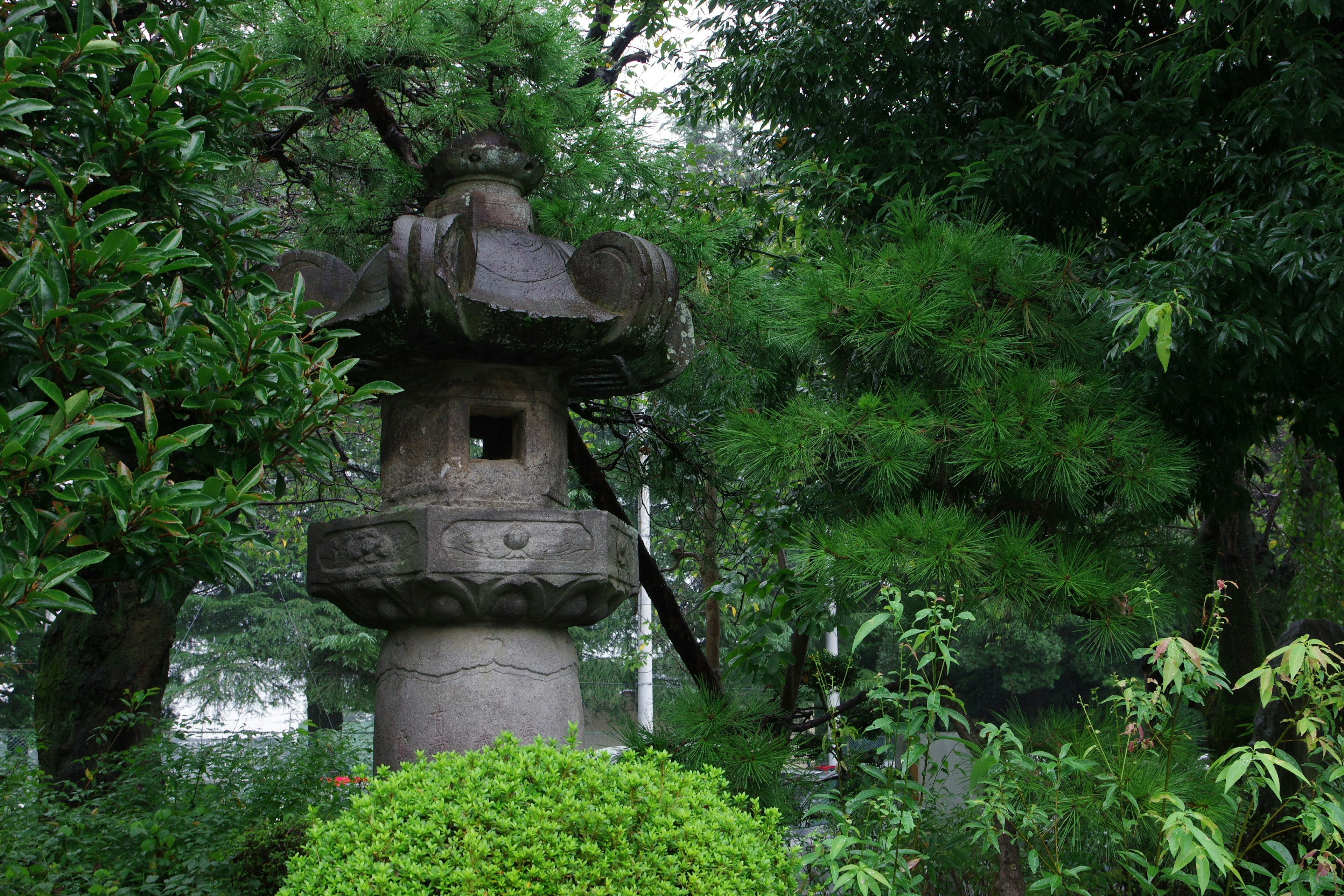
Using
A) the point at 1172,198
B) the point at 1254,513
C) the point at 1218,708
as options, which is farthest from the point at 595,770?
the point at 1254,513

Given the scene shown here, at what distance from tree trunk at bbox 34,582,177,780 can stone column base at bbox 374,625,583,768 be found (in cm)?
175

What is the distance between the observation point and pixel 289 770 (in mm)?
3684

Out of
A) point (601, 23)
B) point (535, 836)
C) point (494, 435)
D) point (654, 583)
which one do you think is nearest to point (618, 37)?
point (601, 23)

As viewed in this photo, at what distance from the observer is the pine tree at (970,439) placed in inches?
122

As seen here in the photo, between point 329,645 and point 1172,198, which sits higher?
point 1172,198

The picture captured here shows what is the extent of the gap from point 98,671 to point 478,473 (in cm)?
240

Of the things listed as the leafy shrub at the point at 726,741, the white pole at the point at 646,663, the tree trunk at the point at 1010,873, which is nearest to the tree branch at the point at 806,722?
the leafy shrub at the point at 726,741

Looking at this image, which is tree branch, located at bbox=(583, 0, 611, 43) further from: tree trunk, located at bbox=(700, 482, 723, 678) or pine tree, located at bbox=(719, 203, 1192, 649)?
pine tree, located at bbox=(719, 203, 1192, 649)

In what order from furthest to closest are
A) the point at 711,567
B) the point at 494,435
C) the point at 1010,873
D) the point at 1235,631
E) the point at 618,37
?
the point at 618,37
the point at 711,567
the point at 1235,631
the point at 494,435
the point at 1010,873

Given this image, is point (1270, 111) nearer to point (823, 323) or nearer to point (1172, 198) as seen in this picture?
point (1172, 198)

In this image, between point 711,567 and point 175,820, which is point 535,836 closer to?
point 175,820

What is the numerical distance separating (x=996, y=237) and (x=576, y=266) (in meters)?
1.35

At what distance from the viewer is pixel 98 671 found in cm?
468

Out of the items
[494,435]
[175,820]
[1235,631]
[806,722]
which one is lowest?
[175,820]
